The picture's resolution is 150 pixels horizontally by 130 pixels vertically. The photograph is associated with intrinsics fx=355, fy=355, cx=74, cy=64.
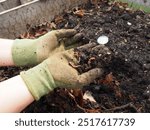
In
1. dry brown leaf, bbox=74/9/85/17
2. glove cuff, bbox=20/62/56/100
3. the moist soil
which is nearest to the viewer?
glove cuff, bbox=20/62/56/100

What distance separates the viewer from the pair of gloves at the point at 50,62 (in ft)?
6.86

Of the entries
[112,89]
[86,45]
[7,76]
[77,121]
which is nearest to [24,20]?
[7,76]

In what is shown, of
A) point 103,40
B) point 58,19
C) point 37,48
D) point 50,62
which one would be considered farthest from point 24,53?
point 58,19

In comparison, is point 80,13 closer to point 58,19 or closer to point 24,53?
point 58,19

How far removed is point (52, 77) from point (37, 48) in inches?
14.6

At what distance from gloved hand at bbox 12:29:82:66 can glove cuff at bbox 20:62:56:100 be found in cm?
30

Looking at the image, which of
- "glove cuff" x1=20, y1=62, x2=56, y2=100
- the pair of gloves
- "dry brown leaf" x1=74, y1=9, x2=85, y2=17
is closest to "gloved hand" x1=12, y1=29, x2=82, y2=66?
the pair of gloves

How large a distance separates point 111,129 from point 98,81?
59cm

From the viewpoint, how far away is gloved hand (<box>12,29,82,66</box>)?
7.89 feet

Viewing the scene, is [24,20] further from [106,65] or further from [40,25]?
[106,65]

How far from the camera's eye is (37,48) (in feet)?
7.86

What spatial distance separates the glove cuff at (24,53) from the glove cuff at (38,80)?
1.04 ft

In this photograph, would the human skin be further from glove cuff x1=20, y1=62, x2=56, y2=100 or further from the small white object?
the small white object

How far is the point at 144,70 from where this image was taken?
2406 mm
